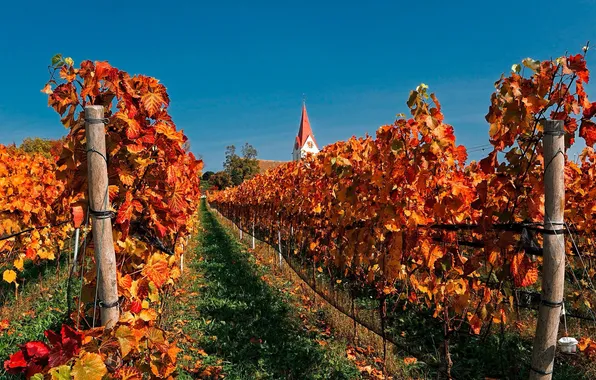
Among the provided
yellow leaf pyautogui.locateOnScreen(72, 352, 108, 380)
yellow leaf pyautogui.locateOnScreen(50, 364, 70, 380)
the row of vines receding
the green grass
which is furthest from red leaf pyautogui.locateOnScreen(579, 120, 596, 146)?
the green grass

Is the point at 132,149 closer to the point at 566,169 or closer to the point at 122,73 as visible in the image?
the point at 122,73

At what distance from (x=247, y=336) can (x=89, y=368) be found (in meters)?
3.95

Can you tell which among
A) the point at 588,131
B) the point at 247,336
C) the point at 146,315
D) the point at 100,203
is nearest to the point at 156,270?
the point at 146,315

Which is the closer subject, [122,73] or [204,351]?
[122,73]

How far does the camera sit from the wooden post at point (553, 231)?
180 centimetres

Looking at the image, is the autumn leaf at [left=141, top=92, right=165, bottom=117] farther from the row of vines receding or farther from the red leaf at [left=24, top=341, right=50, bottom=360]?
the row of vines receding

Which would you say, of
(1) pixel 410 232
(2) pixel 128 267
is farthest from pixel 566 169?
(2) pixel 128 267

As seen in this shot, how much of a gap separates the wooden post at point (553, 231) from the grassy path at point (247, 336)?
2.61 metres

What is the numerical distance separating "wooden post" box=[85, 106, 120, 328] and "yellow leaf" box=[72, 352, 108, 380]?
0.37m

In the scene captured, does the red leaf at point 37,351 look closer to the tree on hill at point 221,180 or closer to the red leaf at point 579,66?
the red leaf at point 579,66

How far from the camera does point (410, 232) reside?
3512 millimetres

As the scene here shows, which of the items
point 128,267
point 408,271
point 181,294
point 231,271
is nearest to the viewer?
point 128,267

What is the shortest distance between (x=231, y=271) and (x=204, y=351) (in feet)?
14.5

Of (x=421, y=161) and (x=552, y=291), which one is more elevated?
(x=421, y=161)
